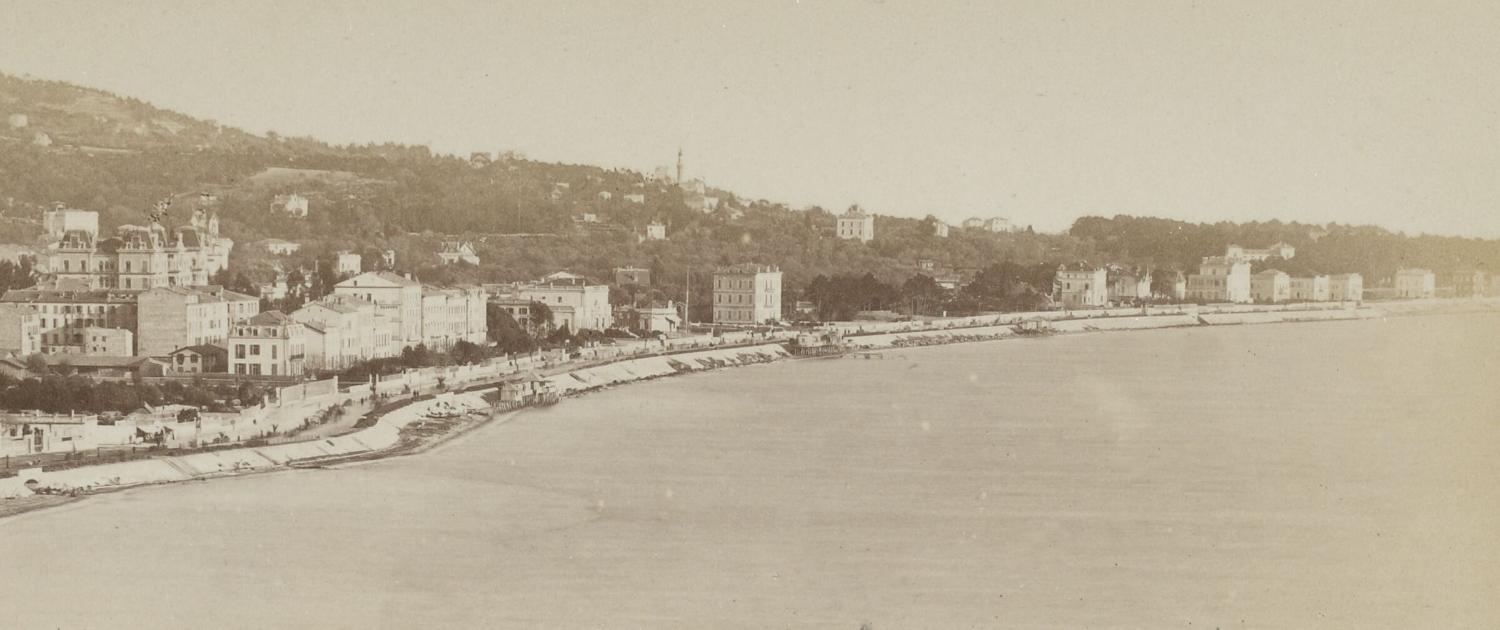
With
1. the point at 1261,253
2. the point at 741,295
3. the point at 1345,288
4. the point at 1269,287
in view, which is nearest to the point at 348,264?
the point at 741,295

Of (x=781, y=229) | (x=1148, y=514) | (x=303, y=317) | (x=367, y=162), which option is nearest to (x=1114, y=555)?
(x=1148, y=514)

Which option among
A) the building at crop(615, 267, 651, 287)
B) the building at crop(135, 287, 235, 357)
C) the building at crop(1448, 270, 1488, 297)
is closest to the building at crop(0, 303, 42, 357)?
the building at crop(135, 287, 235, 357)

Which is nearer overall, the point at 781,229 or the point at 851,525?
the point at 851,525

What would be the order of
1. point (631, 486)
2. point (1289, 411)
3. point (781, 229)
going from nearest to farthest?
point (631, 486) < point (1289, 411) < point (781, 229)

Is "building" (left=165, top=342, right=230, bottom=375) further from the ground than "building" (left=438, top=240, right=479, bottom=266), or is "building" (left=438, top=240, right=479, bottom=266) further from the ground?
"building" (left=438, top=240, right=479, bottom=266)

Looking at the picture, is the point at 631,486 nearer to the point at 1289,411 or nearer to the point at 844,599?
the point at 844,599

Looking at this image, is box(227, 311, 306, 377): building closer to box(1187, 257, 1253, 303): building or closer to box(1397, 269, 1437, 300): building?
box(1187, 257, 1253, 303): building

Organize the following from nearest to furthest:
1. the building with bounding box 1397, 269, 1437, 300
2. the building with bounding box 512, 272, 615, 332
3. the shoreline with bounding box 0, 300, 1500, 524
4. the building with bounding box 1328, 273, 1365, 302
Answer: the shoreline with bounding box 0, 300, 1500, 524, the building with bounding box 512, 272, 615, 332, the building with bounding box 1328, 273, 1365, 302, the building with bounding box 1397, 269, 1437, 300
